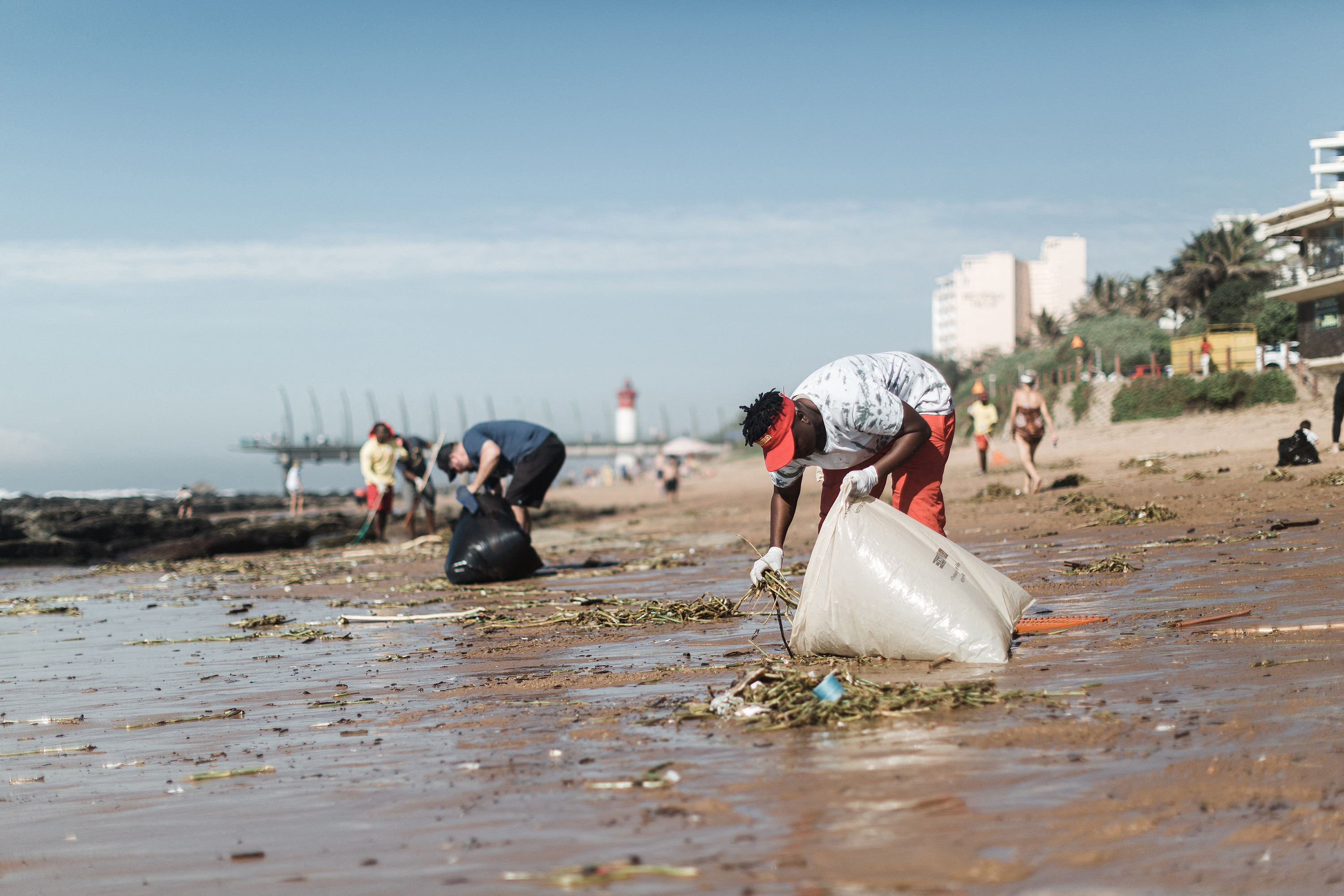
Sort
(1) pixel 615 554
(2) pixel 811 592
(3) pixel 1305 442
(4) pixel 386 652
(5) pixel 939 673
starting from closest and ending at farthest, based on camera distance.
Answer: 1. (5) pixel 939 673
2. (2) pixel 811 592
3. (4) pixel 386 652
4. (1) pixel 615 554
5. (3) pixel 1305 442

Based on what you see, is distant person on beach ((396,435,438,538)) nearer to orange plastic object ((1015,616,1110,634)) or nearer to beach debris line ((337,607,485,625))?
beach debris line ((337,607,485,625))

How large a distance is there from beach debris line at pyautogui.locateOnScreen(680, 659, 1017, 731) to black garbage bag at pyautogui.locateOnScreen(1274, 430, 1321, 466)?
1109 centimetres

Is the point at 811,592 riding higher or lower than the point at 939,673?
higher

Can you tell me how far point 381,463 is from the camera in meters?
13.8

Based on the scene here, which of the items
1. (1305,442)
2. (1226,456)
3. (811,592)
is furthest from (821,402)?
(1226,456)

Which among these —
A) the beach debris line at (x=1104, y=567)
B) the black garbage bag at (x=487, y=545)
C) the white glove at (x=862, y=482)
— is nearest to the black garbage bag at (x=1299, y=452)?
the beach debris line at (x=1104, y=567)

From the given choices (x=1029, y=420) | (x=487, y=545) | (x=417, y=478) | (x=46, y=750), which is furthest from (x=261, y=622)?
(x=1029, y=420)

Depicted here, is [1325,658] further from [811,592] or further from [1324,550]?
[1324,550]

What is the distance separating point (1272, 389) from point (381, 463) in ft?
70.6

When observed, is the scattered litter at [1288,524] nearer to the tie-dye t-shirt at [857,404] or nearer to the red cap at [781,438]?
the tie-dye t-shirt at [857,404]

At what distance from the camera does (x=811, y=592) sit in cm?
416

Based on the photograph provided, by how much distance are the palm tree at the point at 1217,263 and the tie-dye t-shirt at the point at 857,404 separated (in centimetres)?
4667

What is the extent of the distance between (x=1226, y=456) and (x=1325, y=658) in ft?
43.9

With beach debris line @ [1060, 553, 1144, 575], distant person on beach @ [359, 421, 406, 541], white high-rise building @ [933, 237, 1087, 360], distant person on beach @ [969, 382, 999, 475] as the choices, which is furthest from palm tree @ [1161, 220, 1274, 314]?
white high-rise building @ [933, 237, 1087, 360]
